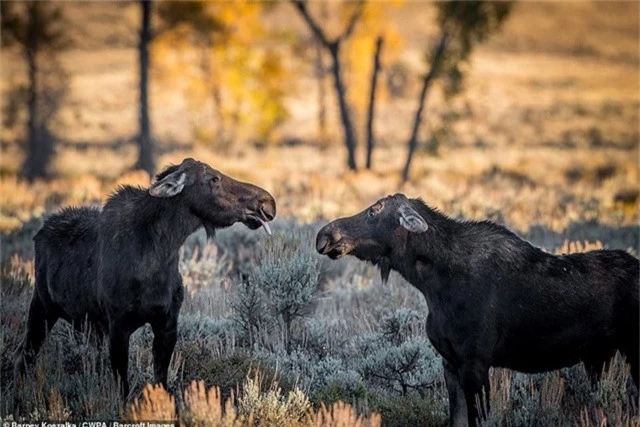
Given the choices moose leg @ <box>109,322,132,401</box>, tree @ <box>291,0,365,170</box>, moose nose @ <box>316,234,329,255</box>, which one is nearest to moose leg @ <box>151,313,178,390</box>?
moose leg @ <box>109,322,132,401</box>

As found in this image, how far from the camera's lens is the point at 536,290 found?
23.7 feet

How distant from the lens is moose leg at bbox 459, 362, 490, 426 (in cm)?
682

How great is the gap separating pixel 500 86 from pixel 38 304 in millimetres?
83988

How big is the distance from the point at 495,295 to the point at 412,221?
93cm

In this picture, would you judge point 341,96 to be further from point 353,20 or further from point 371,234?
point 371,234

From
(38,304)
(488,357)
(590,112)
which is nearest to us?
(488,357)

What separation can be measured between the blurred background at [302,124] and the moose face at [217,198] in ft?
30.0

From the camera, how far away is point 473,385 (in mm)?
6852

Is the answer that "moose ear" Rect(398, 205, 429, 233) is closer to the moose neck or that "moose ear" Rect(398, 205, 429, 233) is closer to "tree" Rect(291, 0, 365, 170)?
the moose neck

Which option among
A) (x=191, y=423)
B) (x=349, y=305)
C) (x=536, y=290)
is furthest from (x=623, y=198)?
(x=191, y=423)

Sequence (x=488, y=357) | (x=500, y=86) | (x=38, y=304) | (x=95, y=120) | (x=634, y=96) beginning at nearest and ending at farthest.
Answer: (x=488, y=357)
(x=38, y=304)
(x=95, y=120)
(x=634, y=96)
(x=500, y=86)

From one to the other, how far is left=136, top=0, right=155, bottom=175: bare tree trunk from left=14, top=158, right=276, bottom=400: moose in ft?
58.2

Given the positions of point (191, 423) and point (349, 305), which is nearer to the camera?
point (191, 423)

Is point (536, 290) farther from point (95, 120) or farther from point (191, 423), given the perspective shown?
point (95, 120)
